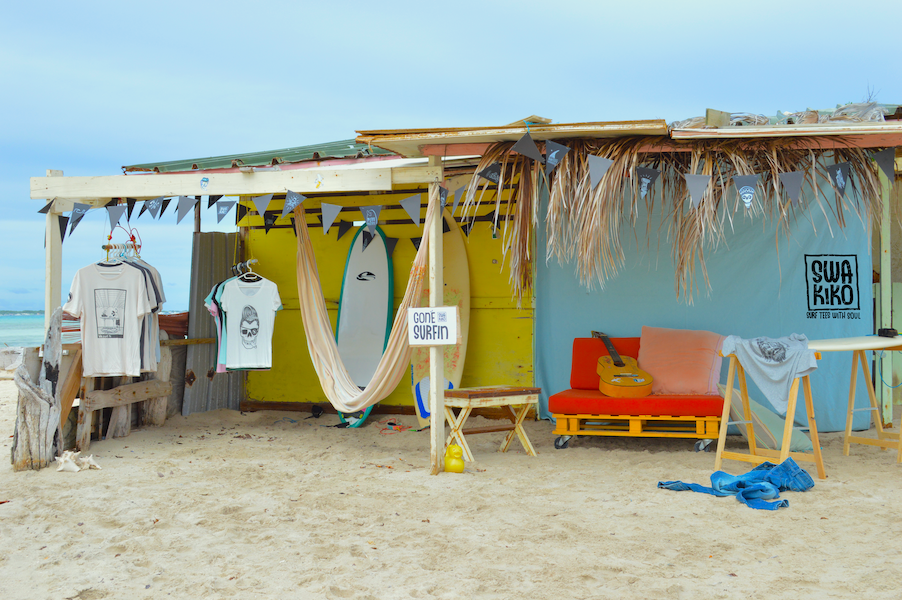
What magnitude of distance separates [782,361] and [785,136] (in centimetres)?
123

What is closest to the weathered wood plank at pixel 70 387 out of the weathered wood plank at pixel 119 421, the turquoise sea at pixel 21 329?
the weathered wood plank at pixel 119 421

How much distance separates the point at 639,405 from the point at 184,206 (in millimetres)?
3205

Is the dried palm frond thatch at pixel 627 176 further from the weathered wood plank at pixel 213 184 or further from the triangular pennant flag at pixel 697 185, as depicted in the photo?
the weathered wood plank at pixel 213 184

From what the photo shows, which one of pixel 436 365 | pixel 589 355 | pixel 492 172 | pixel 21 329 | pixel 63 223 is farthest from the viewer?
pixel 21 329

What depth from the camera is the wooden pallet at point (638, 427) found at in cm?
411

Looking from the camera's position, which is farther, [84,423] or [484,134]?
[84,423]

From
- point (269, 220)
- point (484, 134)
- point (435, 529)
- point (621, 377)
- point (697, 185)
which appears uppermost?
point (484, 134)

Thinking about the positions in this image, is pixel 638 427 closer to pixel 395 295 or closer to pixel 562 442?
pixel 562 442

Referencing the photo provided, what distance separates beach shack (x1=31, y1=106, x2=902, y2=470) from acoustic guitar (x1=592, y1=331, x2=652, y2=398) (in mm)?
586

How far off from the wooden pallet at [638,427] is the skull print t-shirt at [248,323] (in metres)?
2.16

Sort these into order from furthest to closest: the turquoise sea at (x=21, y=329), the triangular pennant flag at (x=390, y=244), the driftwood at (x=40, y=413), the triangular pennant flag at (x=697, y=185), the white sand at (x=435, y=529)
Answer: the turquoise sea at (x=21, y=329)
the triangular pennant flag at (x=390, y=244)
the driftwood at (x=40, y=413)
the triangular pennant flag at (x=697, y=185)
the white sand at (x=435, y=529)

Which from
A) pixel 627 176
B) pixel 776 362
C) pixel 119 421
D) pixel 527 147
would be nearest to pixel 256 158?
pixel 119 421

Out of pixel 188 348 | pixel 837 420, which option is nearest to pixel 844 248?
pixel 837 420

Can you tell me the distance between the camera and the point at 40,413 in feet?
13.1
